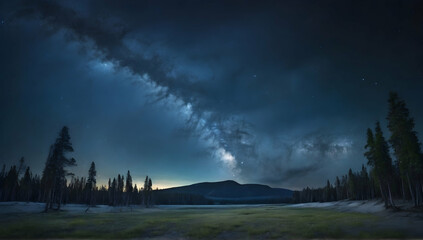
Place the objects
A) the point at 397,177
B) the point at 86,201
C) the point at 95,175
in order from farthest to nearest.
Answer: the point at 86,201, the point at 95,175, the point at 397,177

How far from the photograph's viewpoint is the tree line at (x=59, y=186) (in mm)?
→ 49594

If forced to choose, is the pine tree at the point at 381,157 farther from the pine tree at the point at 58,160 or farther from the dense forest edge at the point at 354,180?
the pine tree at the point at 58,160

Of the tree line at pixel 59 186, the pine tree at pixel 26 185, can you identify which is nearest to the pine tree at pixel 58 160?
the tree line at pixel 59 186

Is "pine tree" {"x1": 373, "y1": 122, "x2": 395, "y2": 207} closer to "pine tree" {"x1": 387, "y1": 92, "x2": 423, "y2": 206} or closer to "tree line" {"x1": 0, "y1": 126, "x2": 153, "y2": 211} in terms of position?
"pine tree" {"x1": 387, "y1": 92, "x2": 423, "y2": 206}

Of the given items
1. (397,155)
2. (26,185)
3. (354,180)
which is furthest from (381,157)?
(26,185)

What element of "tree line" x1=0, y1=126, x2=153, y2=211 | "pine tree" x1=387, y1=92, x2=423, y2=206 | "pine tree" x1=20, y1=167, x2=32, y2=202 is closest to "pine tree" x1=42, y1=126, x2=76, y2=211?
"tree line" x1=0, y1=126, x2=153, y2=211

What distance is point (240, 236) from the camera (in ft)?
64.4

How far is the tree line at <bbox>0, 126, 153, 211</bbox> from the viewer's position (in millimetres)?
49594

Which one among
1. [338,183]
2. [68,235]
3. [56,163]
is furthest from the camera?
[338,183]

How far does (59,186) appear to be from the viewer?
55562 mm

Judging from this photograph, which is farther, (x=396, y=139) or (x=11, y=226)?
(x=396, y=139)

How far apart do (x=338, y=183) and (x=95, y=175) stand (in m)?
123

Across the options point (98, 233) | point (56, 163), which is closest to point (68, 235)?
point (98, 233)

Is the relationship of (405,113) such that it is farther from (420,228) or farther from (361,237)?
(361,237)
